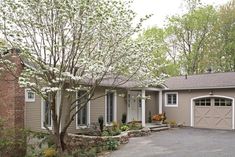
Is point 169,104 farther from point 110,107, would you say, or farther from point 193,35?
point 193,35

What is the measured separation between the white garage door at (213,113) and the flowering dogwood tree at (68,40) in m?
10.4

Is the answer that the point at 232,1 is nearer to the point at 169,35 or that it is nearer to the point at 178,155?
the point at 169,35

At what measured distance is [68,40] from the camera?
403 inches

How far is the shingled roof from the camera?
64.9 feet

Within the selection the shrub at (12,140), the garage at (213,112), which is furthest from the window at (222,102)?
the shrub at (12,140)

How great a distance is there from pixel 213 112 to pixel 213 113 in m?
0.07

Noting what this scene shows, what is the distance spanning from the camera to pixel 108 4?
10023mm

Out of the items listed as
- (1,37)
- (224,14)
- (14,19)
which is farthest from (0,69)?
(224,14)

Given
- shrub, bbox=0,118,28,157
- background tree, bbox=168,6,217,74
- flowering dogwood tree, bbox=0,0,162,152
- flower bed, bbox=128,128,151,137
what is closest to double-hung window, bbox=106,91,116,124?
flower bed, bbox=128,128,151,137

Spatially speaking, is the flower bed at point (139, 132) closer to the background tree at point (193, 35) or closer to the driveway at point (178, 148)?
the driveway at point (178, 148)

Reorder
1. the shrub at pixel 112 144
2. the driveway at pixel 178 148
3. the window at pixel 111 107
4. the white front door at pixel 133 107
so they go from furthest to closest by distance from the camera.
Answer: the white front door at pixel 133 107 < the window at pixel 111 107 < the shrub at pixel 112 144 < the driveway at pixel 178 148

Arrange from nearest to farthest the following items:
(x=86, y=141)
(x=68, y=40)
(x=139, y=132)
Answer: (x=68, y=40) → (x=86, y=141) → (x=139, y=132)

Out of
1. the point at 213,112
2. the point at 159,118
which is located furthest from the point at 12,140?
the point at 213,112

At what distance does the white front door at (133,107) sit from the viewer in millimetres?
19163
